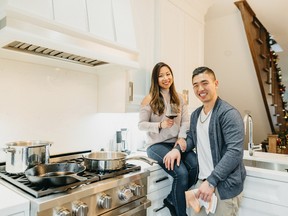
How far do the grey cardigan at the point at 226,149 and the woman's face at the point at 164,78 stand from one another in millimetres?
578

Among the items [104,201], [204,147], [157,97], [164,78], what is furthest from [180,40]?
[104,201]

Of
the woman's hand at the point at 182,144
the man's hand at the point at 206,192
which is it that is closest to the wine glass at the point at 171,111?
the woman's hand at the point at 182,144

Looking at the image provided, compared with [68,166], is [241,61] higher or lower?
higher

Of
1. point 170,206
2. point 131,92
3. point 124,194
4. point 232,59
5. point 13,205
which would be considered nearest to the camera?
point 13,205

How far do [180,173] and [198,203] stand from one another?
241 millimetres

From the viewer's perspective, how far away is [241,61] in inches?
147

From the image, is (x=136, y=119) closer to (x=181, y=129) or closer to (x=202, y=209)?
(x=181, y=129)

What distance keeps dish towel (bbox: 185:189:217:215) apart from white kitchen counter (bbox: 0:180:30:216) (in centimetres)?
94

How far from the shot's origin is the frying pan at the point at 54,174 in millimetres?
1072

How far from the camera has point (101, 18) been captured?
59.1 inches

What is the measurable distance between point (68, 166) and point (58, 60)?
77cm

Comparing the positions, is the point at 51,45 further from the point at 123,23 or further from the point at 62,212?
the point at 62,212

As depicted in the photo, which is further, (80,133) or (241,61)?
(241,61)

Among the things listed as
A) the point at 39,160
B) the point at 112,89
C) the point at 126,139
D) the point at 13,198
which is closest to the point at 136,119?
the point at 126,139
